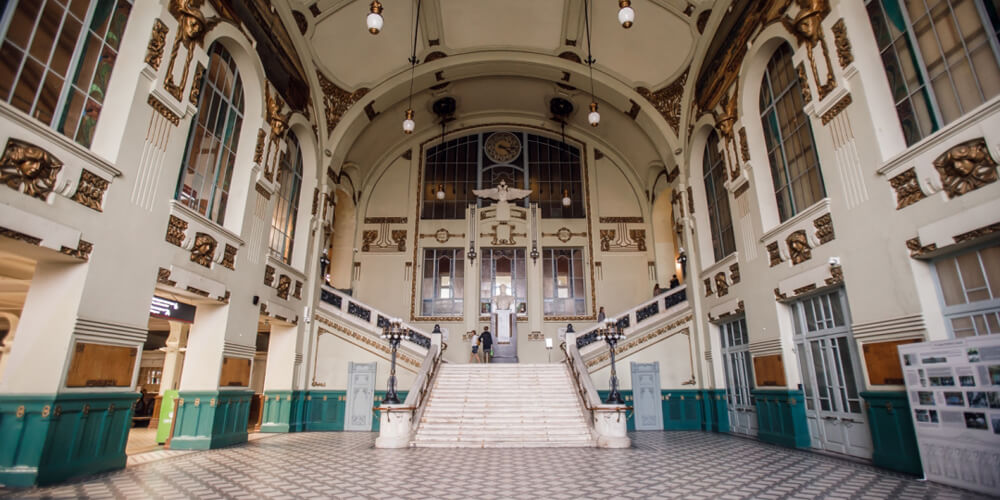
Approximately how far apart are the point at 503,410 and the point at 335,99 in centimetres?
970

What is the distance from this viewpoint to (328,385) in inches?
477

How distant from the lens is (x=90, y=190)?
19.0ft

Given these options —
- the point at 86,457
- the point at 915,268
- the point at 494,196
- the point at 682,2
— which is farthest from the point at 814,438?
the point at 494,196

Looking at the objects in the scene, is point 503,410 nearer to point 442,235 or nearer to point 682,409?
point 682,409

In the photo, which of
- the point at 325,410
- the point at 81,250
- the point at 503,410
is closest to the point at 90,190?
the point at 81,250

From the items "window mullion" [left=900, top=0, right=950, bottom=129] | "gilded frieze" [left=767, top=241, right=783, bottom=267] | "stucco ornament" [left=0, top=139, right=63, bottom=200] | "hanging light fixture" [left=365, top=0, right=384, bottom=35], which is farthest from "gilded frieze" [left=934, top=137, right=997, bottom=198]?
"stucco ornament" [left=0, top=139, right=63, bottom=200]

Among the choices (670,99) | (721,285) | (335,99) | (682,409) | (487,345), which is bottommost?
(682,409)

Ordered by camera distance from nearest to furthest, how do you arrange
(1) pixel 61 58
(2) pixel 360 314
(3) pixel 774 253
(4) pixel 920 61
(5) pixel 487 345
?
(1) pixel 61 58 → (4) pixel 920 61 → (3) pixel 774 253 → (2) pixel 360 314 → (5) pixel 487 345

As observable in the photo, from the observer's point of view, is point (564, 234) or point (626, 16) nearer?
point (626, 16)

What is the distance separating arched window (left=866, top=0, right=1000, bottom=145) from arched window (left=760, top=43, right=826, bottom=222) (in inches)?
64.4

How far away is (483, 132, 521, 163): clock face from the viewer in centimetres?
1852

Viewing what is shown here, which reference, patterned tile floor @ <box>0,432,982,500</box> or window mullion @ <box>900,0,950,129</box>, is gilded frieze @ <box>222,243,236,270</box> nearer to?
patterned tile floor @ <box>0,432,982,500</box>

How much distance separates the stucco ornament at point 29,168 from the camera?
479 cm

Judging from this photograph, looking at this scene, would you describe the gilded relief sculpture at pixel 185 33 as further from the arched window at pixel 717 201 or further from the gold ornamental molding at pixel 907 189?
the arched window at pixel 717 201
